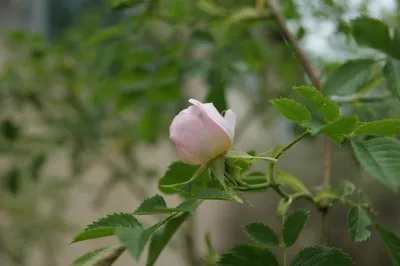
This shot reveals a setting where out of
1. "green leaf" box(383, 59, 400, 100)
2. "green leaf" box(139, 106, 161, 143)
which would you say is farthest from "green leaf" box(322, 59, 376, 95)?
"green leaf" box(139, 106, 161, 143)

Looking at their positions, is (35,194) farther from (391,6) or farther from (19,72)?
(391,6)

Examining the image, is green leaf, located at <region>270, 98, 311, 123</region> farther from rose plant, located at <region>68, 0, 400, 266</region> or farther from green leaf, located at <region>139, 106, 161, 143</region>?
green leaf, located at <region>139, 106, 161, 143</region>

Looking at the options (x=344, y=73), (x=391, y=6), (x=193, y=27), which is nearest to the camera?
(x=344, y=73)

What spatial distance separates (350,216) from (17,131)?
0.59 m

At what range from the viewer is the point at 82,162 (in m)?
0.84

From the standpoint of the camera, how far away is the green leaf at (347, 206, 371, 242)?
23 centimetres

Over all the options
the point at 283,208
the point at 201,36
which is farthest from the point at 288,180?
the point at 201,36

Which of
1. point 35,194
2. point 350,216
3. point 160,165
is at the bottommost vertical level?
point 160,165

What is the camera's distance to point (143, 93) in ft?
1.65

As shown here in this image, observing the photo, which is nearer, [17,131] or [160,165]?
[17,131]

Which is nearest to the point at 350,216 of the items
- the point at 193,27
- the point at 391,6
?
the point at 193,27

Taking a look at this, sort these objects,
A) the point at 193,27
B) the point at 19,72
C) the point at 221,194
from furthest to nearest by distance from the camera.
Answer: the point at 19,72
the point at 193,27
the point at 221,194

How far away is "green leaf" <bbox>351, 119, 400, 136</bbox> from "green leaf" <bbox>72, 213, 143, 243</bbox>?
0.37 ft

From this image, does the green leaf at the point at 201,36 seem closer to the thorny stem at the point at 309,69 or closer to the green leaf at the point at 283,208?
the thorny stem at the point at 309,69
